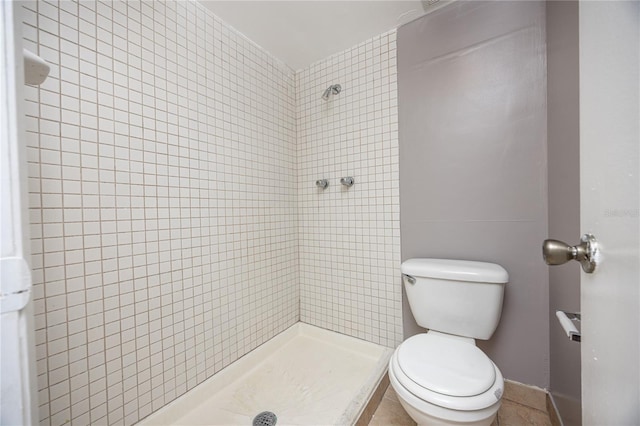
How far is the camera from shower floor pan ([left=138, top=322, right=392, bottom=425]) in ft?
3.67

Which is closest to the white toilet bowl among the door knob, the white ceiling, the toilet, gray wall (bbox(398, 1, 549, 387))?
the toilet

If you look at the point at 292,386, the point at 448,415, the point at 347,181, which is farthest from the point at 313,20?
the point at 292,386

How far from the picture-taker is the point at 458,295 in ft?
3.75

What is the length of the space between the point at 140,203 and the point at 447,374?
1.37 meters

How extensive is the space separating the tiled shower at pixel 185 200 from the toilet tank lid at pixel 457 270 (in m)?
0.24

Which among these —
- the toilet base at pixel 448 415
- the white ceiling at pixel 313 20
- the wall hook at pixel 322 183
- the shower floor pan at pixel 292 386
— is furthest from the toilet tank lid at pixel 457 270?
the white ceiling at pixel 313 20

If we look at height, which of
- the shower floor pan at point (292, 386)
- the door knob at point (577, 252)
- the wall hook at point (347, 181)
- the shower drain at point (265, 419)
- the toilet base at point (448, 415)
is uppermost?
the wall hook at point (347, 181)

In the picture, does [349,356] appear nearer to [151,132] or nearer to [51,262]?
[51,262]

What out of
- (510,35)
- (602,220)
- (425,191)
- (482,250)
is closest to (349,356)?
(482,250)

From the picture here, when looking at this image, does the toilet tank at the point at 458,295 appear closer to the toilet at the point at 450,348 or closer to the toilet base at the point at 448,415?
the toilet at the point at 450,348

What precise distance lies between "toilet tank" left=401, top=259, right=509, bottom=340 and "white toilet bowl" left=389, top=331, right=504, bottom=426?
0.48 feet

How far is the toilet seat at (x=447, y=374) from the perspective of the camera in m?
0.80

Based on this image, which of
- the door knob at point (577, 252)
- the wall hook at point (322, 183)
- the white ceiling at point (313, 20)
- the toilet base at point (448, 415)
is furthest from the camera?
the wall hook at point (322, 183)

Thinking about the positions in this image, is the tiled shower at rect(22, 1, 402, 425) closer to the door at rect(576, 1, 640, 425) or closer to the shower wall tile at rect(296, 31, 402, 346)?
the shower wall tile at rect(296, 31, 402, 346)
